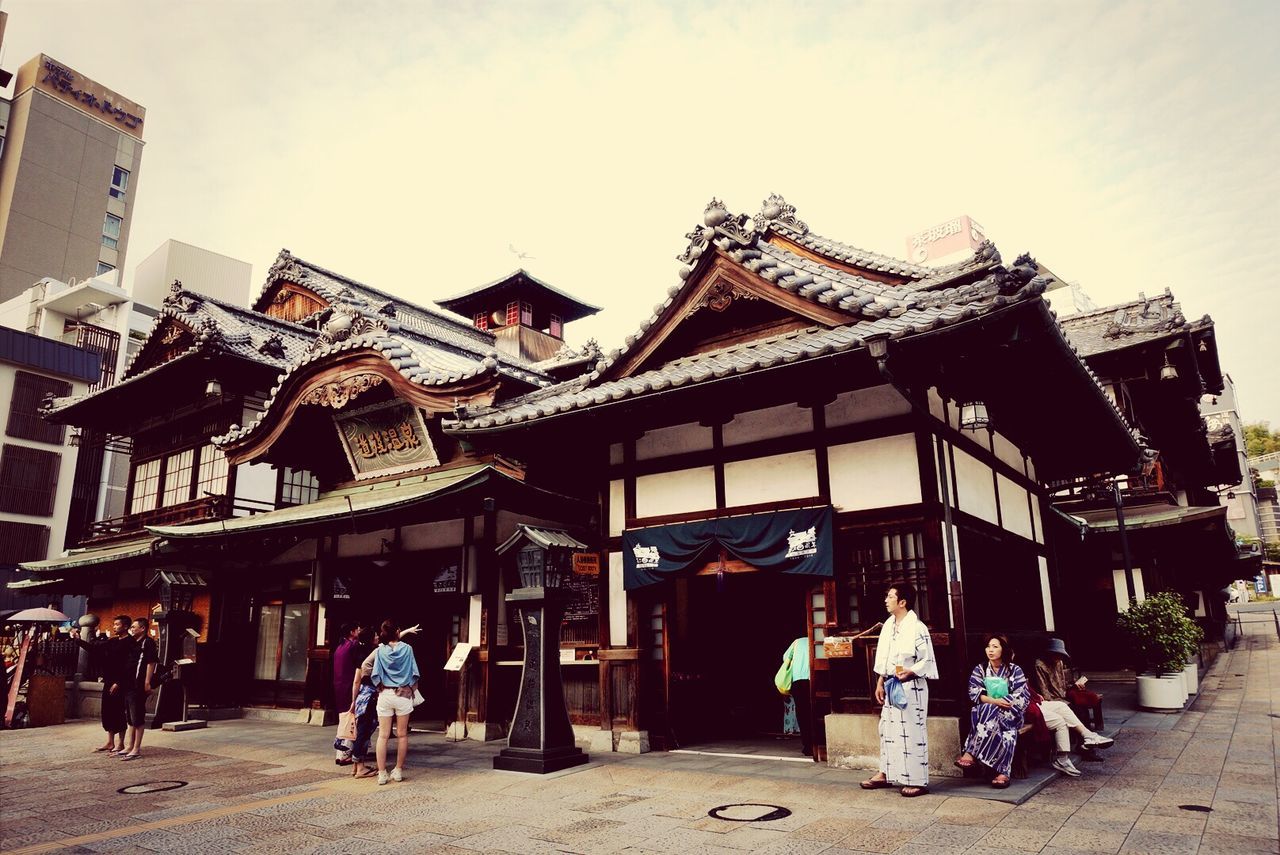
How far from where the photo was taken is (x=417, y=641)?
1736 cm

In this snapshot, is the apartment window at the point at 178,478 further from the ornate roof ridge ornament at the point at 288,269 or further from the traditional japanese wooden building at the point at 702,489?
the ornate roof ridge ornament at the point at 288,269

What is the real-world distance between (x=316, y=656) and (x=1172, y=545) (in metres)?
23.7

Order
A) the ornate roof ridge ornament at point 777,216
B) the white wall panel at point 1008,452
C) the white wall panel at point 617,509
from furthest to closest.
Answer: the ornate roof ridge ornament at point 777,216
the white wall panel at point 1008,452
the white wall panel at point 617,509

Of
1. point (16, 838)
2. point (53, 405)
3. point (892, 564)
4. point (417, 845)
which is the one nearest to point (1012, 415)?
point (892, 564)

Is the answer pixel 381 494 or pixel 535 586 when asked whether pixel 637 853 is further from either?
pixel 381 494

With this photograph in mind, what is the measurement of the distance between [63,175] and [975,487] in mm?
74418

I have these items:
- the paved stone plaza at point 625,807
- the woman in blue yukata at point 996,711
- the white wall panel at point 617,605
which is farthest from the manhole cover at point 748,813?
the white wall panel at point 617,605

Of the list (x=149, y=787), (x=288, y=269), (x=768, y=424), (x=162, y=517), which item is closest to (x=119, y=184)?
(x=288, y=269)

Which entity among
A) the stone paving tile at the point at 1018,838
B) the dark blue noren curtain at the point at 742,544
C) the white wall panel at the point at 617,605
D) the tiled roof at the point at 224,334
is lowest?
the stone paving tile at the point at 1018,838

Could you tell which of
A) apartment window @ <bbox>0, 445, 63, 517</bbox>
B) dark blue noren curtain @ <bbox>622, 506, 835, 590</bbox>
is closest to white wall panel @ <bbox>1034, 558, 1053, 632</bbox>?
dark blue noren curtain @ <bbox>622, 506, 835, 590</bbox>

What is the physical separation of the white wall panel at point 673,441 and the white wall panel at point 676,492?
35 centimetres

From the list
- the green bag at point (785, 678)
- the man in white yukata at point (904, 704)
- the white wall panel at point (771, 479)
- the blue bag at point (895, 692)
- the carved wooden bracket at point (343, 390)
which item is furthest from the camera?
the carved wooden bracket at point (343, 390)

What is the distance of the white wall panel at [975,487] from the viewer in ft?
36.8

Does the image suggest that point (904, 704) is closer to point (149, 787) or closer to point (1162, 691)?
point (149, 787)
